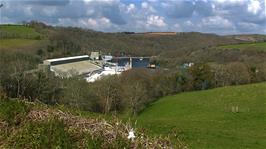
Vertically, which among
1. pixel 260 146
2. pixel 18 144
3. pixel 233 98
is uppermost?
pixel 18 144

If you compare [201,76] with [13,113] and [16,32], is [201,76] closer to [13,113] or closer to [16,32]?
[16,32]

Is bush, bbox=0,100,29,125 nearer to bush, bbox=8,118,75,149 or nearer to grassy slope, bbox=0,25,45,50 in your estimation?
bush, bbox=8,118,75,149

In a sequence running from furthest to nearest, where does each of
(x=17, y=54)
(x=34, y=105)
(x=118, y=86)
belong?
(x=17, y=54), (x=118, y=86), (x=34, y=105)

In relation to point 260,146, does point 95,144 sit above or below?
above

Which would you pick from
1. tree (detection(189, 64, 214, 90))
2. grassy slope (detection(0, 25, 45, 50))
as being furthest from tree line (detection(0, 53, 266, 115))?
grassy slope (detection(0, 25, 45, 50))

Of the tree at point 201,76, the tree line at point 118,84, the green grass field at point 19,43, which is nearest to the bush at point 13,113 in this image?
the tree line at point 118,84

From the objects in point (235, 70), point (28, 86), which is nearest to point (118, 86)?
point (28, 86)

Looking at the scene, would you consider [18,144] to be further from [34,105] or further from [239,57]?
[239,57]

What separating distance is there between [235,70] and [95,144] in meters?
95.2

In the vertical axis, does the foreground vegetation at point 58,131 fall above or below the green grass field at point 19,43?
above

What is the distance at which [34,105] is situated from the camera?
944cm

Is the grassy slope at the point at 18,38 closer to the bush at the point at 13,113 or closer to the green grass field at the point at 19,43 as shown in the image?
the green grass field at the point at 19,43

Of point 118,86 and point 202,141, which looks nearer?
point 202,141

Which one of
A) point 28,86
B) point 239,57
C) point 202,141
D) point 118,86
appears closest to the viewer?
point 202,141
